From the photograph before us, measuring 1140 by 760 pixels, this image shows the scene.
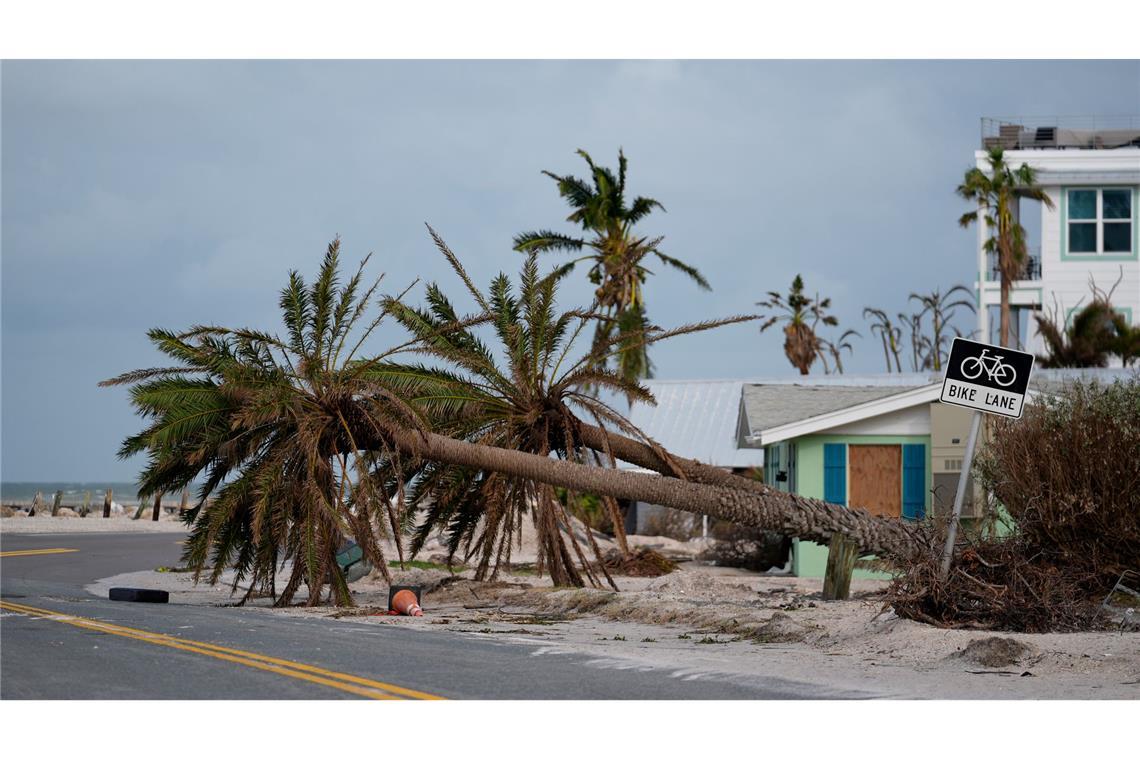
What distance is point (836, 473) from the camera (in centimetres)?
2359

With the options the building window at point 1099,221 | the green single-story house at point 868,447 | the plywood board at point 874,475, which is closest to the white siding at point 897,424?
the green single-story house at point 868,447

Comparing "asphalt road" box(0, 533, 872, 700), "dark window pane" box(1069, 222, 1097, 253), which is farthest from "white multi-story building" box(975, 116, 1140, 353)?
"asphalt road" box(0, 533, 872, 700)

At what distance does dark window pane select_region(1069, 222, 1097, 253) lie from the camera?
4300cm

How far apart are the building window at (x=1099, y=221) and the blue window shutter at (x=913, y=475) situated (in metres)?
23.6

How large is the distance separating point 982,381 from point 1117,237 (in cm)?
3471

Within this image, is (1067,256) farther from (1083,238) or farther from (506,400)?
(506,400)

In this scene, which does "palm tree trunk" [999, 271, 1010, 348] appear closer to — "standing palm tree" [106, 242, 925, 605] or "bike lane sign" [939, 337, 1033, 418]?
"standing palm tree" [106, 242, 925, 605]

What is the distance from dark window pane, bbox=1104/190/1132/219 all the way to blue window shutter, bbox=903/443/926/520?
24.0 meters

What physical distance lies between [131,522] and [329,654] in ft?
129

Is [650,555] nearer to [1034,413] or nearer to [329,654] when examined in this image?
[1034,413]

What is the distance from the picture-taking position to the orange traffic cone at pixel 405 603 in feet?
49.2

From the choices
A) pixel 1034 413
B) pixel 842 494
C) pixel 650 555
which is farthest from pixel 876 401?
pixel 1034 413

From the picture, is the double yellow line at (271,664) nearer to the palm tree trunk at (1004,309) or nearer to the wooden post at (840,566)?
the wooden post at (840,566)

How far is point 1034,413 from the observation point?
13.8 m
